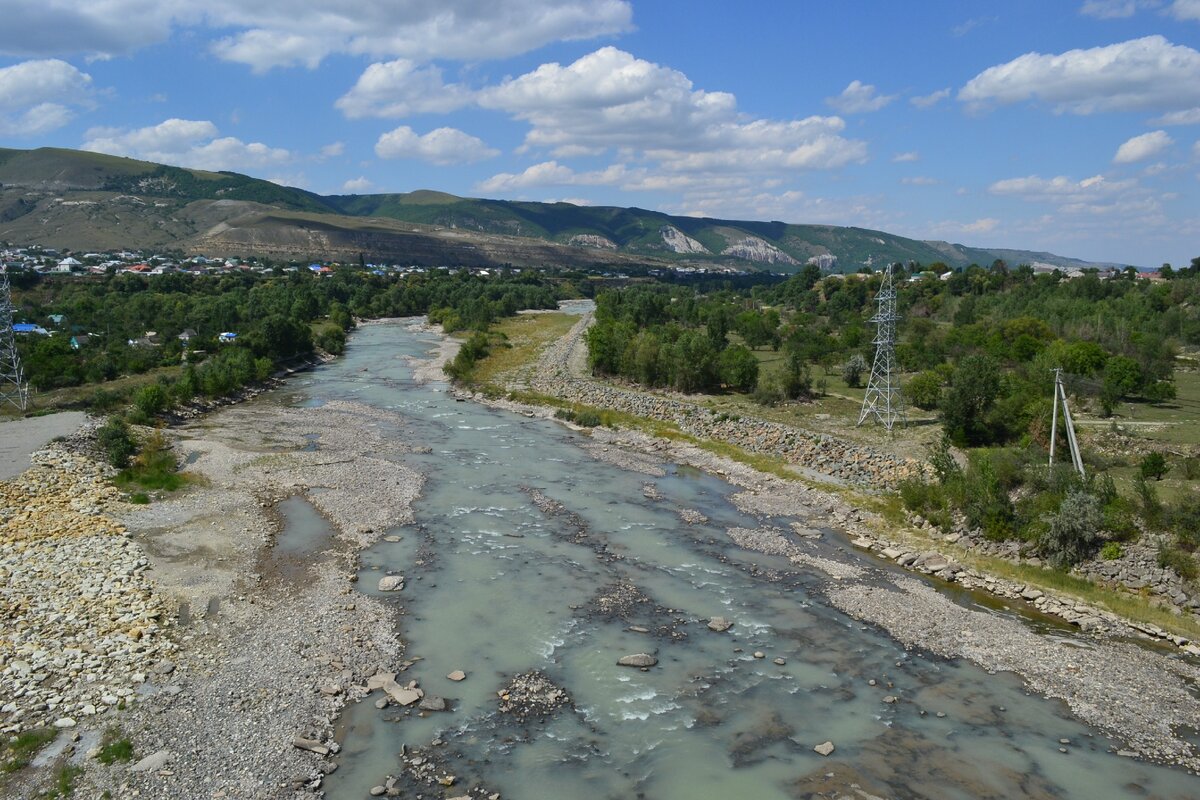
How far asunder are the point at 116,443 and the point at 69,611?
16218mm

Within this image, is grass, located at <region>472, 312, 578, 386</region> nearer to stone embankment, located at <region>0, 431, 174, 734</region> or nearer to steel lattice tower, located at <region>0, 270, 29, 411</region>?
steel lattice tower, located at <region>0, 270, 29, 411</region>

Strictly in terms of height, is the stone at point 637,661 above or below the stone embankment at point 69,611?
above

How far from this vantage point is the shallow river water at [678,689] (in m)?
13.4

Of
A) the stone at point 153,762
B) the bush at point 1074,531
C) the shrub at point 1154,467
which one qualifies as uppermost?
the shrub at point 1154,467

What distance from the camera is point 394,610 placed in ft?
64.1

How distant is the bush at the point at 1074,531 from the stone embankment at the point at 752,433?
7.76 meters

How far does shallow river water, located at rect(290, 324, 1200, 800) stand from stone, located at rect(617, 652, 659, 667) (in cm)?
25

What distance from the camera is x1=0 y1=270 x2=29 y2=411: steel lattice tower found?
4050 centimetres

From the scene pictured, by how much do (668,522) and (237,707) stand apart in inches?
611

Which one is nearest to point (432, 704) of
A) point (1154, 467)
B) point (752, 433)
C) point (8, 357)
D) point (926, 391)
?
point (1154, 467)

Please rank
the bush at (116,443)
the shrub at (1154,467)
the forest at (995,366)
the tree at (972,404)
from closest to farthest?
the forest at (995,366)
the shrub at (1154,467)
the bush at (116,443)
the tree at (972,404)

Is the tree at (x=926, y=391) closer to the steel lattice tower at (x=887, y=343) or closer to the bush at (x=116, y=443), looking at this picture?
the steel lattice tower at (x=887, y=343)

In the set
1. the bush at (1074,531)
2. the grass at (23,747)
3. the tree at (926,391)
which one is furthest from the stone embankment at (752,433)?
the grass at (23,747)

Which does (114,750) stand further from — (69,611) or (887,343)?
(887,343)
